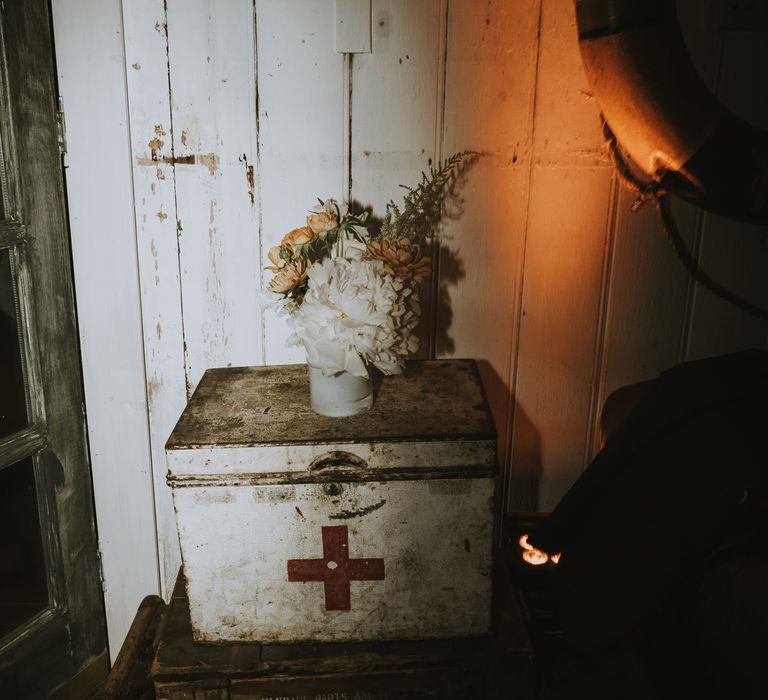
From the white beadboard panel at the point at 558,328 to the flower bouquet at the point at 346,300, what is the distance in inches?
14.6

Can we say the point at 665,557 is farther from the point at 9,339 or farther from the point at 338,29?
the point at 9,339

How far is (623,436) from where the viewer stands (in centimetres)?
118

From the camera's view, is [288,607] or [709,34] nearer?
[288,607]

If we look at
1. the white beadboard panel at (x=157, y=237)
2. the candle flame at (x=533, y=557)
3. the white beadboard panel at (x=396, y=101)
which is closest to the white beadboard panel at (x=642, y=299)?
the candle flame at (x=533, y=557)

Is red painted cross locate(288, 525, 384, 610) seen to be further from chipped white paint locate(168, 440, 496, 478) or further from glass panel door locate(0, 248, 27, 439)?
glass panel door locate(0, 248, 27, 439)

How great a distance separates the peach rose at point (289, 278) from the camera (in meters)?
1.13

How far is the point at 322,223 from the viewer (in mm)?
1165

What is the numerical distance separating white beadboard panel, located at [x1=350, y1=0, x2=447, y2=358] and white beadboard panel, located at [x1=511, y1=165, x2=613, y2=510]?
248mm

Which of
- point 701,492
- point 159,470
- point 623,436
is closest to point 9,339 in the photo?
point 159,470

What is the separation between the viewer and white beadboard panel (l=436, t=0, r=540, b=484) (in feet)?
4.47

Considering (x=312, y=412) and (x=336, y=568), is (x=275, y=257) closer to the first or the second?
(x=312, y=412)

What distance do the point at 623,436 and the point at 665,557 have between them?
0.19 metres

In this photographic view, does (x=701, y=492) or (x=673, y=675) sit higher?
(x=701, y=492)

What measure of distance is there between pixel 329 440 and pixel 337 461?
0.11 feet
